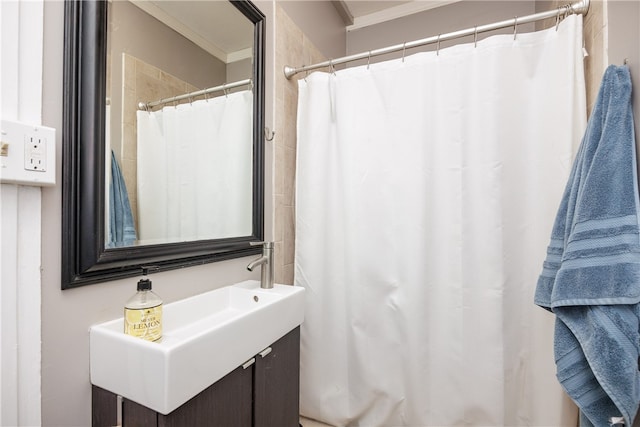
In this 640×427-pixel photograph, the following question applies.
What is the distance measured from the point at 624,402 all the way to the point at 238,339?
102 centimetres

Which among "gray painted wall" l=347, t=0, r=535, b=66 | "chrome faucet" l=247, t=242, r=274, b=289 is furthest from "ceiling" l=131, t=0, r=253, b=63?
"gray painted wall" l=347, t=0, r=535, b=66

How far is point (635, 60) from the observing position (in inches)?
34.5

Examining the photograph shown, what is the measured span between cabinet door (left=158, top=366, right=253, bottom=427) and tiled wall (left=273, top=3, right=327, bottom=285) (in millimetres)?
626

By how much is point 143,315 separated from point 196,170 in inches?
21.3

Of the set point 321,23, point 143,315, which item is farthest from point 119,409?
point 321,23

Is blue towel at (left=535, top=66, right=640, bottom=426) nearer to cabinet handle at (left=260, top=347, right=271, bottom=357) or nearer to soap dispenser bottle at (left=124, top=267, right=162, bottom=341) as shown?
cabinet handle at (left=260, top=347, right=271, bottom=357)

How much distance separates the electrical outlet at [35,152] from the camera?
1.98 ft

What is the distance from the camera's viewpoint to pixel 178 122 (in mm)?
1040

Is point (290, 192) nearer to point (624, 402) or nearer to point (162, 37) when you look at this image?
point (162, 37)

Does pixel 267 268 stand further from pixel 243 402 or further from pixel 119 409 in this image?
pixel 119 409

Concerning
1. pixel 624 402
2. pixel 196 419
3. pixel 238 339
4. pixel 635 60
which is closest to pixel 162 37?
pixel 238 339

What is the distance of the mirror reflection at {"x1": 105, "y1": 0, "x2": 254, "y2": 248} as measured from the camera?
0.84 m

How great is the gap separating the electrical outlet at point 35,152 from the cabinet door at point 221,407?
1.94 feet

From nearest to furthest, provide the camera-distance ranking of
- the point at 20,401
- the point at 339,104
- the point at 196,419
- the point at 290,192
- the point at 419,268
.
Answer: the point at 20,401, the point at 196,419, the point at 419,268, the point at 339,104, the point at 290,192
